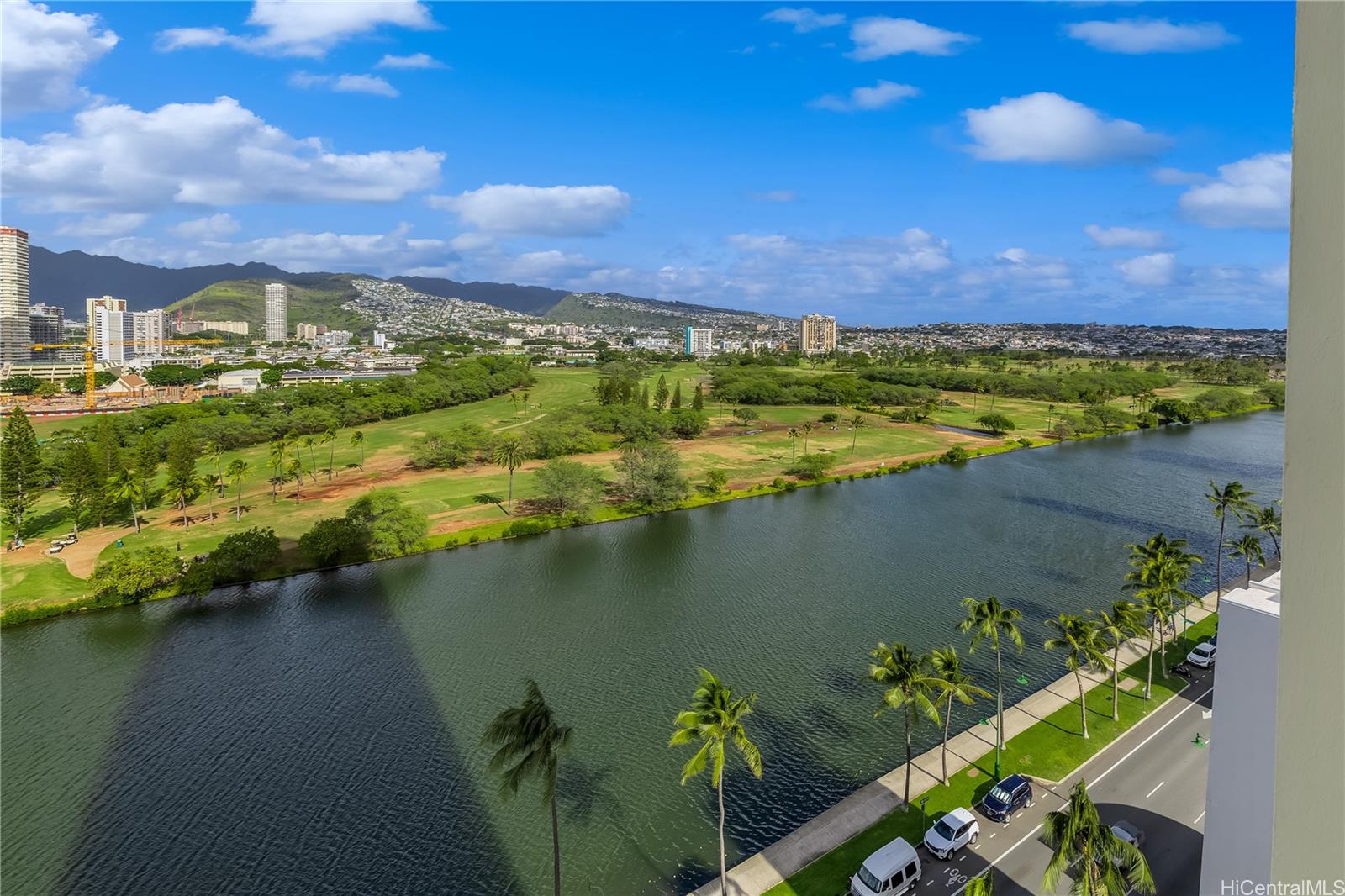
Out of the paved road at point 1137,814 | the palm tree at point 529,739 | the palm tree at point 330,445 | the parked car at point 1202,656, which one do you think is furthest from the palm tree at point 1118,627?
the palm tree at point 330,445

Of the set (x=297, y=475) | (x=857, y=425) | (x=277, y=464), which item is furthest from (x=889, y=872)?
(x=857, y=425)

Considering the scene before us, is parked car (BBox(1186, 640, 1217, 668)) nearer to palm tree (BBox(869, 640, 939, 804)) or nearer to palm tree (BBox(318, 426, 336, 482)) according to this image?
palm tree (BBox(869, 640, 939, 804))

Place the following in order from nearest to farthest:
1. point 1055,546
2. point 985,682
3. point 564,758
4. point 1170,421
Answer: point 564,758 → point 985,682 → point 1055,546 → point 1170,421

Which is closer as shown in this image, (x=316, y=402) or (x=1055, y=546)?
(x=1055, y=546)

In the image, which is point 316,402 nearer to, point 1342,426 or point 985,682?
point 985,682

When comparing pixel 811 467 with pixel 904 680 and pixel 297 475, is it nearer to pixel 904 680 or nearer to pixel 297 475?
pixel 297 475

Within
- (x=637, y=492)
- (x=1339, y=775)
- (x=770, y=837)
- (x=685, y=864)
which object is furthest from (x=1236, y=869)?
(x=637, y=492)
